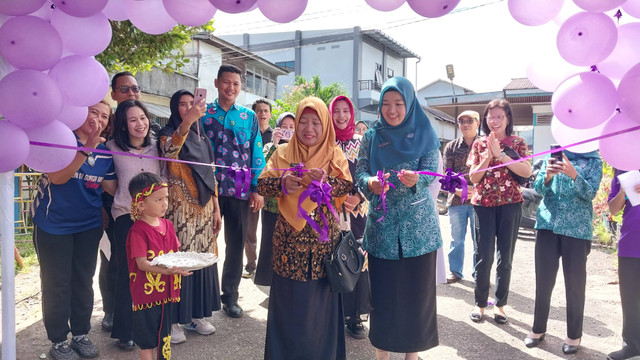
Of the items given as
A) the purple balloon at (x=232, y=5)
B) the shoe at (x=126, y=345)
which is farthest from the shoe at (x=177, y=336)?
the purple balloon at (x=232, y=5)

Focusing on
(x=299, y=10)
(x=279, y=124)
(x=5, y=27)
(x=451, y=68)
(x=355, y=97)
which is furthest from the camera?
(x=355, y=97)

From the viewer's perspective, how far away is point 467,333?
3807mm

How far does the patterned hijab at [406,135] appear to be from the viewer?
9.41 feet

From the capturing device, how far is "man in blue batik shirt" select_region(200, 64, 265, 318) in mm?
3908

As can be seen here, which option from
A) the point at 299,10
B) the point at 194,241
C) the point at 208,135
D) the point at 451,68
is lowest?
the point at 194,241

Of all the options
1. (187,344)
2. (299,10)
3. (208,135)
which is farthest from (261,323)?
(299,10)

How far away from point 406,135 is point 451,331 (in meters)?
1.98

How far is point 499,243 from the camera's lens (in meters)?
4.09

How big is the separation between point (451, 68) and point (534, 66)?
16.8 metres

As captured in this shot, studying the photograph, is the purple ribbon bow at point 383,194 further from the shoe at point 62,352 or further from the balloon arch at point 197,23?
the shoe at point 62,352

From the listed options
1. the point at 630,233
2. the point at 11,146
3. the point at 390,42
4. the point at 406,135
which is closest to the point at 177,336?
the point at 11,146

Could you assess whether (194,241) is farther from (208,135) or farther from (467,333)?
(467,333)

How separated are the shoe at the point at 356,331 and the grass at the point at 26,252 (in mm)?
4363

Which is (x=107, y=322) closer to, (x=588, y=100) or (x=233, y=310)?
(x=233, y=310)
